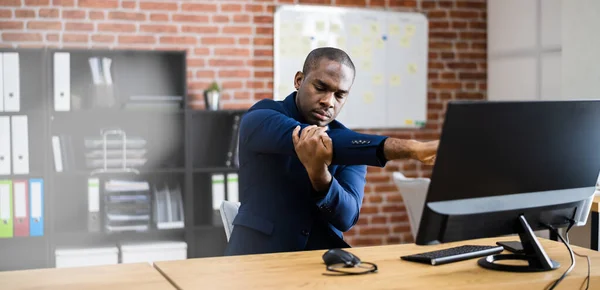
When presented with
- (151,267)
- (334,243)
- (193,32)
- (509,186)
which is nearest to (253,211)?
(334,243)

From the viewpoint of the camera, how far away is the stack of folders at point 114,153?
13.9 ft

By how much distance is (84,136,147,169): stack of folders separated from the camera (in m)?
4.24

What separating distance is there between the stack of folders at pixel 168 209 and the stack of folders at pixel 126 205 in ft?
0.22

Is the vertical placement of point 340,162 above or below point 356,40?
below

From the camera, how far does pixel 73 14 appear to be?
4.53m

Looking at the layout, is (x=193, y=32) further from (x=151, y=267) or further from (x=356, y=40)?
(x=151, y=267)

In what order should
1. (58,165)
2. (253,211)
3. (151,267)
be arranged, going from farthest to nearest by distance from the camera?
(58,165)
(253,211)
(151,267)

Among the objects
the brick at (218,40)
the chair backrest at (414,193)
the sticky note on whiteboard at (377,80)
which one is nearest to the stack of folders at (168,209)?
the brick at (218,40)

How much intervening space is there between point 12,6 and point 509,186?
11.8ft

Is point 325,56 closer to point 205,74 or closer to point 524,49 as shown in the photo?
point 205,74

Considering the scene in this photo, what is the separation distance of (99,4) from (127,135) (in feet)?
2.71

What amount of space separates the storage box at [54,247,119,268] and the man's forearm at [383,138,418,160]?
281cm

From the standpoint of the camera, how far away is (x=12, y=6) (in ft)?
14.5

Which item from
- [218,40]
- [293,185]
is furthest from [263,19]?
[293,185]
